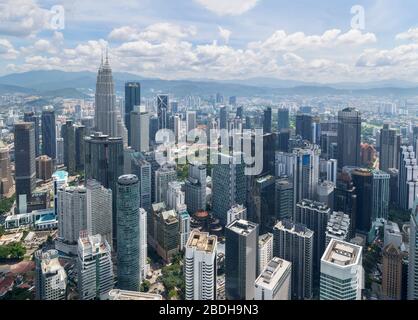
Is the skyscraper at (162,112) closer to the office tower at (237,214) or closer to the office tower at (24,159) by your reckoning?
the office tower at (24,159)

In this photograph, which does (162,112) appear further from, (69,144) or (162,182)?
(162,182)

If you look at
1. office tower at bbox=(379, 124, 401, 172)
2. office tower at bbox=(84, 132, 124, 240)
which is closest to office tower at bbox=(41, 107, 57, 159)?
office tower at bbox=(84, 132, 124, 240)

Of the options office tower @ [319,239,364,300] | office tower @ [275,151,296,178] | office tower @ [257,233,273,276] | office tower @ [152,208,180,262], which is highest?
office tower @ [275,151,296,178]

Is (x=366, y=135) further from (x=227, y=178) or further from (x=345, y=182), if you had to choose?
(x=227, y=178)

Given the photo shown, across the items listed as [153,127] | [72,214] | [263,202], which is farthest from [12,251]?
[153,127]

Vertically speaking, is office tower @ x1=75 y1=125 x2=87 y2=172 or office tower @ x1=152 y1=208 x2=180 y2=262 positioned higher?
office tower @ x1=75 y1=125 x2=87 y2=172

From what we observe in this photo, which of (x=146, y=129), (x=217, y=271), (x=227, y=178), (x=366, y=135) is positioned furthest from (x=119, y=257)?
(x=366, y=135)

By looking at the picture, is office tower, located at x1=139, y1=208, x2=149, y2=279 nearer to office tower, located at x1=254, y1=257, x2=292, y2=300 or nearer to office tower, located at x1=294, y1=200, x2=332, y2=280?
office tower, located at x1=254, y1=257, x2=292, y2=300
